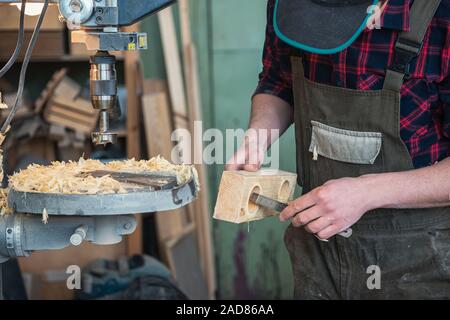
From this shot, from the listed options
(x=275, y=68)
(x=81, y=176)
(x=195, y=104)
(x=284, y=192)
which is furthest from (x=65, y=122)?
(x=81, y=176)

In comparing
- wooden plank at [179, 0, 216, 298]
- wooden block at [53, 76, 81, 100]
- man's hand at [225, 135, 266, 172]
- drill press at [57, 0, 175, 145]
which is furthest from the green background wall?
drill press at [57, 0, 175, 145]

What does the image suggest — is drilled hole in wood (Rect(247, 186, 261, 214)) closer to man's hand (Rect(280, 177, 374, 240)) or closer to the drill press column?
man's hand (Rect(280, 177, 374, 240))

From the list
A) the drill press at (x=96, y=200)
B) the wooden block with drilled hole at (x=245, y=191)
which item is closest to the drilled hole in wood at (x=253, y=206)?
the wooden block with drilled hole at (x=245, y=191)

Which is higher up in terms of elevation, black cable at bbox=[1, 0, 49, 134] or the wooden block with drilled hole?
black cable at bbox=[1, 0, 49, 134]

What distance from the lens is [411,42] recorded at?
5.03 feet

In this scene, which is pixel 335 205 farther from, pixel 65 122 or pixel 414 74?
pixel 65 122

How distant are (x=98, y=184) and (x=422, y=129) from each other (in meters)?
0.74

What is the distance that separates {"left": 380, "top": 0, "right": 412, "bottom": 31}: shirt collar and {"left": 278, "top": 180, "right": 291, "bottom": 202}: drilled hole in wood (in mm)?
425

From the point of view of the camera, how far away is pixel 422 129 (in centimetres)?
161

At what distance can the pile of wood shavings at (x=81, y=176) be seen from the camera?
1.31 meters

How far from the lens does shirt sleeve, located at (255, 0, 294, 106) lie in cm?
186

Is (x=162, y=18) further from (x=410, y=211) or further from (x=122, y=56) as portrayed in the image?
(x=410, y=211)

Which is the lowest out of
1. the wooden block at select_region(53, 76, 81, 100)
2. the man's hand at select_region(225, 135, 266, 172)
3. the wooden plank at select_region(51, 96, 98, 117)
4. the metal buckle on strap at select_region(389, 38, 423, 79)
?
the man's hand at select_region(225, 135, 266, 172)

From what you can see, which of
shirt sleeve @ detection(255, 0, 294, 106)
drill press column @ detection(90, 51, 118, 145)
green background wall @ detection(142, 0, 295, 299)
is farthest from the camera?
green background wall @ detection(142, 0, 295, 299)
